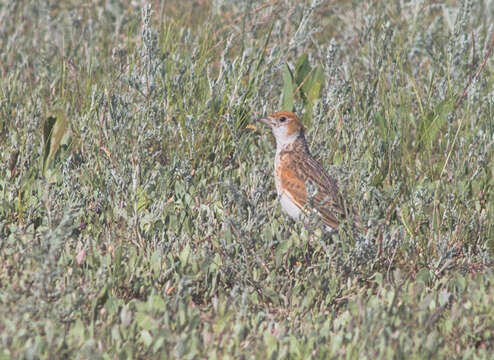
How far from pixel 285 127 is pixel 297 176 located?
0.58 metres

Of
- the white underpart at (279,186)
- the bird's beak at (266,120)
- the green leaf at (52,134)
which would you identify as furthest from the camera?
the bird's beak at (266,120)

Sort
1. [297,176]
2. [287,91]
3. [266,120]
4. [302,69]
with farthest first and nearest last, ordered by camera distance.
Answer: [302,69], [287,91], [266,120], [297,176]

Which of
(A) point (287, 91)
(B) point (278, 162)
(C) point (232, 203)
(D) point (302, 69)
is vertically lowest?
(C) point (232, 203)

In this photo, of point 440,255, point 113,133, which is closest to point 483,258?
point 440,255

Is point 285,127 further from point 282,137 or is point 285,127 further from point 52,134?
point 52,134

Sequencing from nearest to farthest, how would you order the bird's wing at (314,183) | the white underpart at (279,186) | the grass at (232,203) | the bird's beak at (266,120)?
the grass at (232,203)
the bird's wing at (314,183)
the white underpart at (279,186)
the bird's beak at (266,120)

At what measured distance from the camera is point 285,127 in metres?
6.22

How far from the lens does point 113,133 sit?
5617 mm

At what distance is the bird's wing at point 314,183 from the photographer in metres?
5.50

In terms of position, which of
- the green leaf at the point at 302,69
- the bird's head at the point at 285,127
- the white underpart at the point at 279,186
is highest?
the green leaf at the point at 302,69

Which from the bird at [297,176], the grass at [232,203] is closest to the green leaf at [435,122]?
the grass at [232,203]

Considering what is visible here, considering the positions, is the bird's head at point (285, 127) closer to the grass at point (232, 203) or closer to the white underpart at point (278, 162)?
the white underpart at point (278, 162)

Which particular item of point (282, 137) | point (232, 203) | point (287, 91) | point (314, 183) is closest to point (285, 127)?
point (282, 137)

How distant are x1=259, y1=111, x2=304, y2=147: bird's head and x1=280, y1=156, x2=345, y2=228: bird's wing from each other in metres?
0.26
